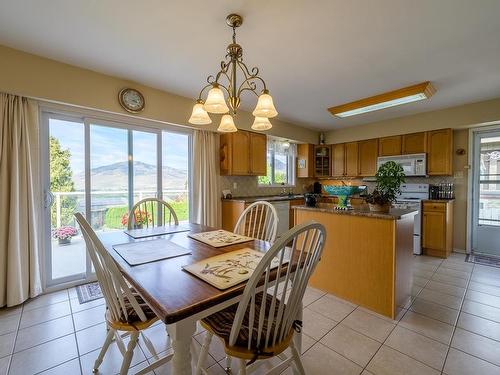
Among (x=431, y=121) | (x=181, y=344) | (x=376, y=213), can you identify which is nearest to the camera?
(x=181, y=344)

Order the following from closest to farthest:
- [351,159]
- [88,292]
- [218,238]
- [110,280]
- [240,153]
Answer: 1. [110,280]
2. [218,238]
3. [88,292]
4. [240,153]
5. [351,159]

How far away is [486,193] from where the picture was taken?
3.74 meters

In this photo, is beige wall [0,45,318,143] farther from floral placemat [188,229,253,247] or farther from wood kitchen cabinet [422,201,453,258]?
wood kitchen cabinet [422,201,453,258]

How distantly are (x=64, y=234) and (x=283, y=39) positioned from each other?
3.14 m

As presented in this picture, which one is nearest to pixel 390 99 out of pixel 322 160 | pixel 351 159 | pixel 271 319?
pixel 351 159

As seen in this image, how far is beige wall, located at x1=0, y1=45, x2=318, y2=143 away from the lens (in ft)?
7.11

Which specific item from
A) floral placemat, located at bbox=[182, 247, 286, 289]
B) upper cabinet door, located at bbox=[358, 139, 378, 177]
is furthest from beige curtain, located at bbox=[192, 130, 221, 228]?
upper cabinet door, located at bbox=[358, 139, 378, 177]

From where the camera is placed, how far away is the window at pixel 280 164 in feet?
16.5

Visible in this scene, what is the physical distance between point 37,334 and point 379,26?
3676 mm

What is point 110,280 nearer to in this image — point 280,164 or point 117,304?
point 117,304

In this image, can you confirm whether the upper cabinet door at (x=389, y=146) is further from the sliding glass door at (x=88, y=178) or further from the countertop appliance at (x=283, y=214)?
the sliding glass door at (x=88, y=178)

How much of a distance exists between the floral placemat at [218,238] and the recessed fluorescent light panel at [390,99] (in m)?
2.78

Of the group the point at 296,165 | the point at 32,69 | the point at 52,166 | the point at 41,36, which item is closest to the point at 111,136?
the point at 52,166

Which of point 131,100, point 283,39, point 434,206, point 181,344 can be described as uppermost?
point 283,39
